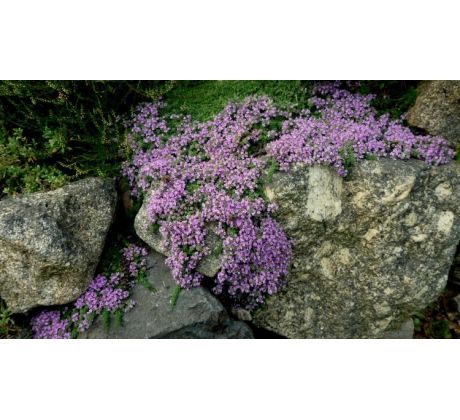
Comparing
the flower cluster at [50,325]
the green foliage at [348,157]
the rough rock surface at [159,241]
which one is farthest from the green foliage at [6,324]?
the green foliage at [348,157]

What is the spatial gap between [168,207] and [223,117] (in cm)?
150

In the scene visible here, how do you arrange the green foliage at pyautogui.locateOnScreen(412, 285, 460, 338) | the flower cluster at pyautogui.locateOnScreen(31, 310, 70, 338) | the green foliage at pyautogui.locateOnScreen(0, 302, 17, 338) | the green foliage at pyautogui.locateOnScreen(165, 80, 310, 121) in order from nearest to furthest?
the green foliage at pyautogui.locateOnScreen(0, 302, 17, 338), the flower cluster at pyautogui.locateOnScreen(31, 310, 70, 338), the green foliage at pyautogui.locateOnScreen(412, 285, 460, 338), the green foliage at pyautogui.locateOnScreen(165, 80, 310, 121)

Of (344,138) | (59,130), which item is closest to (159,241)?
(59,130)

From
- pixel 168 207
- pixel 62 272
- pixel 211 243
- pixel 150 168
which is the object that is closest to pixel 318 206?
pixel 211 243

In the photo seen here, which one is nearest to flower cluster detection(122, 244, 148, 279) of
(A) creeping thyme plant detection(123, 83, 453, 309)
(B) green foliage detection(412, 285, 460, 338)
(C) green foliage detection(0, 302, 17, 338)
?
(A) creeping thyme plant detection(123, 83, 453, 309)

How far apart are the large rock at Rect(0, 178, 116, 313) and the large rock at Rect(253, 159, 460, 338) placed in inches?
78.9

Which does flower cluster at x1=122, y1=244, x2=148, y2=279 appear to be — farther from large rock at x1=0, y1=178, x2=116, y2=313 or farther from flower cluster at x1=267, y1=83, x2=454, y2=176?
flower cluster at x1=267, y1=83, x2=454, y2=176

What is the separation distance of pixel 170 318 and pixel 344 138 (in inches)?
111

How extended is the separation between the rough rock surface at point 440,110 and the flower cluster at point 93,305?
385cm

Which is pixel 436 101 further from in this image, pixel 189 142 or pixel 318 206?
pixel 189 142

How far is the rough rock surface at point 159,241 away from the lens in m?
4.67

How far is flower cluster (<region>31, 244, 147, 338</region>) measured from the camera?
481cm

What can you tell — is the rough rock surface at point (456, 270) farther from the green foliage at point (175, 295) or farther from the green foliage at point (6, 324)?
the green foliage at point (6, 324)

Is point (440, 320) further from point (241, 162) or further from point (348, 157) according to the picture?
point (241, 162)
